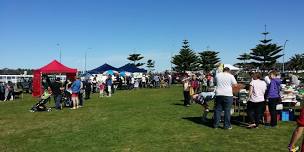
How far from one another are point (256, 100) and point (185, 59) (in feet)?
226

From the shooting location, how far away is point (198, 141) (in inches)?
374

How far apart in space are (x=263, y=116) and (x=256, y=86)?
1.35 meters

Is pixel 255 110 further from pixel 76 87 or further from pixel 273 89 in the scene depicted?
pixel 76 87

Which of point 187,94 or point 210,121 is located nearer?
point 210,121

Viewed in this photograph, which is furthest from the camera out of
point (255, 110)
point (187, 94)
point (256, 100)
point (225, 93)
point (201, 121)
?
point (187, 94)

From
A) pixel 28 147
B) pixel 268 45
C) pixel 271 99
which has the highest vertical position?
pixel 268 45

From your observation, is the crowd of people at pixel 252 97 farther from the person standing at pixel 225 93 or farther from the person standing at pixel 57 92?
the person standing at pixel 57 92

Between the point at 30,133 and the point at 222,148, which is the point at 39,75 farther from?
the point at 222,148

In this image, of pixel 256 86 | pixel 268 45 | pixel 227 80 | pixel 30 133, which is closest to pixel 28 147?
pixel 30 133

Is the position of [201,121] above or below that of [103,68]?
below

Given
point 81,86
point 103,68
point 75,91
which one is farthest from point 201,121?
point 103,68

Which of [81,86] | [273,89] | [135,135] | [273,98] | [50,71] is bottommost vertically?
[135,135]

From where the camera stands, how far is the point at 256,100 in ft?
37.8

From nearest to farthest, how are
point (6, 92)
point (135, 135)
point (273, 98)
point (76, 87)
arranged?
point (135, 135), point (273, 98), point (76, 87), point (6, 92)
